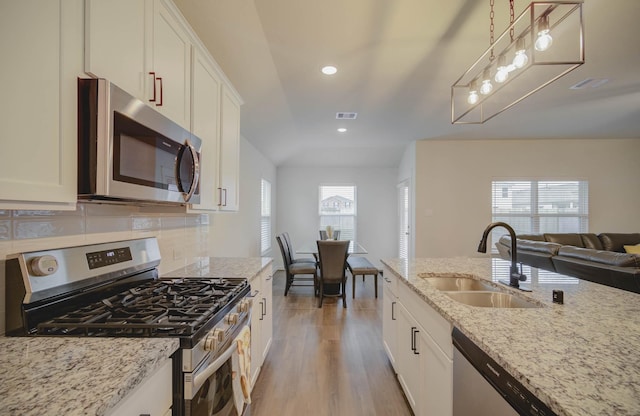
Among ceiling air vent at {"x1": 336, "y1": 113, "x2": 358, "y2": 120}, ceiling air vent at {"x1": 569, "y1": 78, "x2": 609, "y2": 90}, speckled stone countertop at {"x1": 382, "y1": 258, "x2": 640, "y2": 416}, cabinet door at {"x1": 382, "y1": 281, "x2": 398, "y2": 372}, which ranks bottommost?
cabinet door at {"x1": 382, "y1": 281, "x2": 398, "y2": 372}

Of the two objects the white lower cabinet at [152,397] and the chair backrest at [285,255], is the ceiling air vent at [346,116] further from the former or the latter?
the white lower cabinet at [152,397]

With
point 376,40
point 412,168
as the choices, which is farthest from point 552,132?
point 376,40

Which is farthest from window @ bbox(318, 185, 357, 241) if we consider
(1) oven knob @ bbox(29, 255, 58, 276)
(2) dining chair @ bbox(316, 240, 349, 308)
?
(1) oven knob @ bbox(29, 255, 58, 276)

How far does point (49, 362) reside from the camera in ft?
2.44

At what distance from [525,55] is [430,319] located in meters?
1.58

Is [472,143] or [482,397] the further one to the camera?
[472,143]

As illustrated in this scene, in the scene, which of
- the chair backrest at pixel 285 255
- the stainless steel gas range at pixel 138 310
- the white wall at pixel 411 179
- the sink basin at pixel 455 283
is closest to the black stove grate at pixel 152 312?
the stainless steel gas range at pixel 138 310

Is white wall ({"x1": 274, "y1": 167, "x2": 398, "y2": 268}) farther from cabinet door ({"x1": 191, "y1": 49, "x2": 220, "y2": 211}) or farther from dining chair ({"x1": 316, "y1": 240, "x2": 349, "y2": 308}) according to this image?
cabinet door ({"x1": 191, "y1": 49, "x2": 220, "y2": 211})

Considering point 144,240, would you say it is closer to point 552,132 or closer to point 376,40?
point 376,40

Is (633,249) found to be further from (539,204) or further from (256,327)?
(256,327)

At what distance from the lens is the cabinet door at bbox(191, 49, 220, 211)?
1692 millimetres

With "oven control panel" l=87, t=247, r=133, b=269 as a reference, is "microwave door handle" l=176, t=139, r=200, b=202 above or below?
above

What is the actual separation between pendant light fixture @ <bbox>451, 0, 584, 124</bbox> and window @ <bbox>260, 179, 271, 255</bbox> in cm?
356

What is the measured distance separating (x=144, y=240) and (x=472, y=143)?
18.0ft
